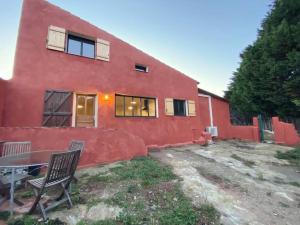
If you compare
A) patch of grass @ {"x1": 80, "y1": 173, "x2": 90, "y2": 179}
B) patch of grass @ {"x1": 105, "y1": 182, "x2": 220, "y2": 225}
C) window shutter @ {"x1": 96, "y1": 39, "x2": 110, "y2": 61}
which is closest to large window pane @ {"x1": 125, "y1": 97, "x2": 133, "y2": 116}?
window shutter @ {"x1": 96, "y1": 39, "x2": 110, "y2": 61}

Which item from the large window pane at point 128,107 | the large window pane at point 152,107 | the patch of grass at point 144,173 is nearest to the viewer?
the patch of grass at point 144,173

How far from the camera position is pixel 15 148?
454 centimetres

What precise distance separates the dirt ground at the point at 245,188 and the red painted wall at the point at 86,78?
11.4 feet

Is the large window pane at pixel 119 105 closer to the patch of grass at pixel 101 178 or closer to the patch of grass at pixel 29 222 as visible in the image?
the patch of grass at pixel 101 178

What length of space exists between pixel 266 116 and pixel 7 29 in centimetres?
1935

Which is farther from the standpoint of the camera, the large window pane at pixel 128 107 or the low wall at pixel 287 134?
the low wall at pixel 287 134

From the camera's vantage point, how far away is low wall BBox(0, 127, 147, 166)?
474 cm

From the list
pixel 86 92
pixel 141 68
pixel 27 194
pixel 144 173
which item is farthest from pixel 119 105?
pixel 27 194

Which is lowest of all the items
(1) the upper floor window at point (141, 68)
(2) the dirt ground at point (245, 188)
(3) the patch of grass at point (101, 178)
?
(2) the dirt ground at point (245, 188)

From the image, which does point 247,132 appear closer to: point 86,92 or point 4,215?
point 86,92

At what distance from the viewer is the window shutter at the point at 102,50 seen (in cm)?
828

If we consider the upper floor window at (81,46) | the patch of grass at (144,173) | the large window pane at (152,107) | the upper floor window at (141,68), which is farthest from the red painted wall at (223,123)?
the patch of grass at (144,173)

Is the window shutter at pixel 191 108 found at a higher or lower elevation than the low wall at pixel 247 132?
higher

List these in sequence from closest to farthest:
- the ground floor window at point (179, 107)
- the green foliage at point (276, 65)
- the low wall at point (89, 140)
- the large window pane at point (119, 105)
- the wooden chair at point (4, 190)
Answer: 1. the wooden chair at point (4, 190)
2. the low wall at point (89, 140)
3. the large window pane at point (119, 105)
4. the ground floor window at point (179, 107)
5. the green foliage at point (276, 65)
